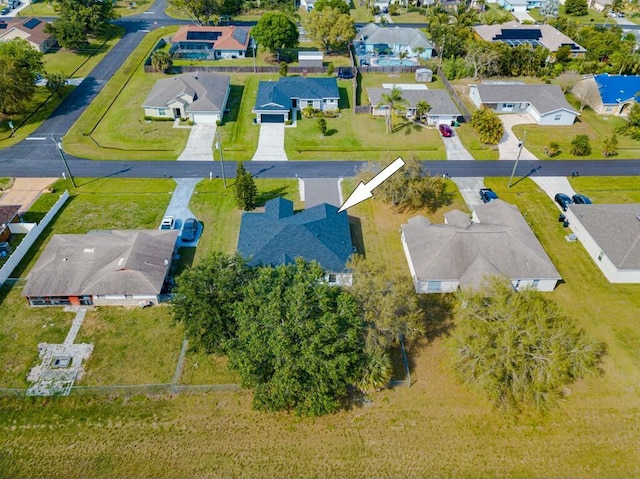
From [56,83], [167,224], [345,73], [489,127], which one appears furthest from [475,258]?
[56,83]

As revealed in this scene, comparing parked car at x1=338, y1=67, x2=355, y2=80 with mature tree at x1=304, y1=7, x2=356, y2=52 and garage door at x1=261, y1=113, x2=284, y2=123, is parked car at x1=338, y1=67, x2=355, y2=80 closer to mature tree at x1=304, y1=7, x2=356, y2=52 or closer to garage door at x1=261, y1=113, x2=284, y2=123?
mature tree at x1=304, y1=7, x2=356, y2=52

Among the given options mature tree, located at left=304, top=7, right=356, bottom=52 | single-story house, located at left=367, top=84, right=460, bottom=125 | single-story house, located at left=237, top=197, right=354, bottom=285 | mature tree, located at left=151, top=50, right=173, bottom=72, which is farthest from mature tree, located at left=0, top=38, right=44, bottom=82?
single-story house, located at left=367, top=84, right=460, bottom=125

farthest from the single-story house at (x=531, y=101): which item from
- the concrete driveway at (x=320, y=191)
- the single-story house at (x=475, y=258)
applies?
the single-story house at (x=475, y=258)

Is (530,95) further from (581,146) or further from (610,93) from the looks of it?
(581,146)

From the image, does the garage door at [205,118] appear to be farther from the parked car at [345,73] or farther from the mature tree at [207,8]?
the mature tree at [207,8]

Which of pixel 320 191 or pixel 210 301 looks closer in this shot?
pixel 210 301
